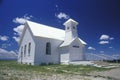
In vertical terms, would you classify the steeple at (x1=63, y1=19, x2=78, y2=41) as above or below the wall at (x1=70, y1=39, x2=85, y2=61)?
above

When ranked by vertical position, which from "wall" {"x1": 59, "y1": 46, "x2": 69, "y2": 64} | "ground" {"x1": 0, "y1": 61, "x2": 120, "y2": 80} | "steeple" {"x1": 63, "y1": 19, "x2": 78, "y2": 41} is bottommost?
"ground" {"x1": 0, "y1": 61, "x2": 120, "y2": 80}

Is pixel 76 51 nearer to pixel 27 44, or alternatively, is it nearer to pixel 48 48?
pixel 48 48

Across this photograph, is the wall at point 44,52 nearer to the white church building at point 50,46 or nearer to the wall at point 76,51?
the white church building at point 50,46

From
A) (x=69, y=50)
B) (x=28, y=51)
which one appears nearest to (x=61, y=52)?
(x=69, y=50)

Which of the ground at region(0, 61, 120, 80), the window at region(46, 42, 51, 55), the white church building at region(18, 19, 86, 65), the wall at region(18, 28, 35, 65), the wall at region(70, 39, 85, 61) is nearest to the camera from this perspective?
the ground at region(0, 61, 120, 80)

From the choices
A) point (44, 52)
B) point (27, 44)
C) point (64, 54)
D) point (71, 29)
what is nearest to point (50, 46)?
point (44, 52)

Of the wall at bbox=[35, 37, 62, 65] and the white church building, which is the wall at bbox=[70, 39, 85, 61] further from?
the wall at bbox=[35, 37, 62, 65]

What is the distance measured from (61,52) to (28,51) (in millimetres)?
6224

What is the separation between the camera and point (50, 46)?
27719 millimetres

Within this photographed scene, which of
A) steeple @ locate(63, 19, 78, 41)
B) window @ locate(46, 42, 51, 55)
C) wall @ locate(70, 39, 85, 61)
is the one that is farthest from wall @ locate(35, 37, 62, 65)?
wall @ locate(70, 39, 85, 61)

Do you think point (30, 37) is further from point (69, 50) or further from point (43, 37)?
point (69, 50)

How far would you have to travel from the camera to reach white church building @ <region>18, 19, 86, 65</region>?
1025 inches

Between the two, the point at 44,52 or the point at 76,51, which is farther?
the point at 76,51

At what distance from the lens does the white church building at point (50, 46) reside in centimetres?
2605
